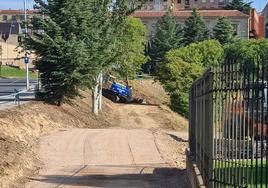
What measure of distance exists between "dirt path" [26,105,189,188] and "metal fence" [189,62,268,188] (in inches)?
233

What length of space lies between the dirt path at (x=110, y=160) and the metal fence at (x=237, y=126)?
5914 millimetres

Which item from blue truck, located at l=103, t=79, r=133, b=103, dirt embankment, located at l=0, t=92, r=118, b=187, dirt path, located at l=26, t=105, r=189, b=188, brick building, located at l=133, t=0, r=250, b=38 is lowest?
blue truck, located at l=103, t=79, r=133, b=103

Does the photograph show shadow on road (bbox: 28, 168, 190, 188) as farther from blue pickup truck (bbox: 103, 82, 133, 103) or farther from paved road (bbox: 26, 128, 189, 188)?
blue pickup truck (bbox: 103, 82, 133, 103)

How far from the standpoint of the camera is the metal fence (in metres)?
7.05

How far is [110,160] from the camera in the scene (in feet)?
64.1

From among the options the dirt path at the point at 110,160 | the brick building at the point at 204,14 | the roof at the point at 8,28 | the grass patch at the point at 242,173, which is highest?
the brick building at the point at 204,14

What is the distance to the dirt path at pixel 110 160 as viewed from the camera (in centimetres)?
1588

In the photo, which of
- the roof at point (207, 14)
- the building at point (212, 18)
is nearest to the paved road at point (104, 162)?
the roof at point (207, 14)

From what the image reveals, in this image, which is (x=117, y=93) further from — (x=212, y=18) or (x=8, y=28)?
(x=8, y=28)

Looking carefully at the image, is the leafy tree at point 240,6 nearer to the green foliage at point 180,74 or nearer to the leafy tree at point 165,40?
the leafy tree at point 165,40

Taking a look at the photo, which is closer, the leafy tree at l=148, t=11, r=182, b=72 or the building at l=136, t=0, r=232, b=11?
the leafy tree at l=148, t=11, r=182, b=72

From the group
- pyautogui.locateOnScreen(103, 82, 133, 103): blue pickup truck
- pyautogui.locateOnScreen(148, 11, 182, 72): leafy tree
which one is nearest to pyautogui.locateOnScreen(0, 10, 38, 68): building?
pyautogui.locateOnScreen(148, 11, 182, 72): leafy tree

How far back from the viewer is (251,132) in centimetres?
776

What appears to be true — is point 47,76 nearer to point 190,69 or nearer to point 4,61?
point 190,69
